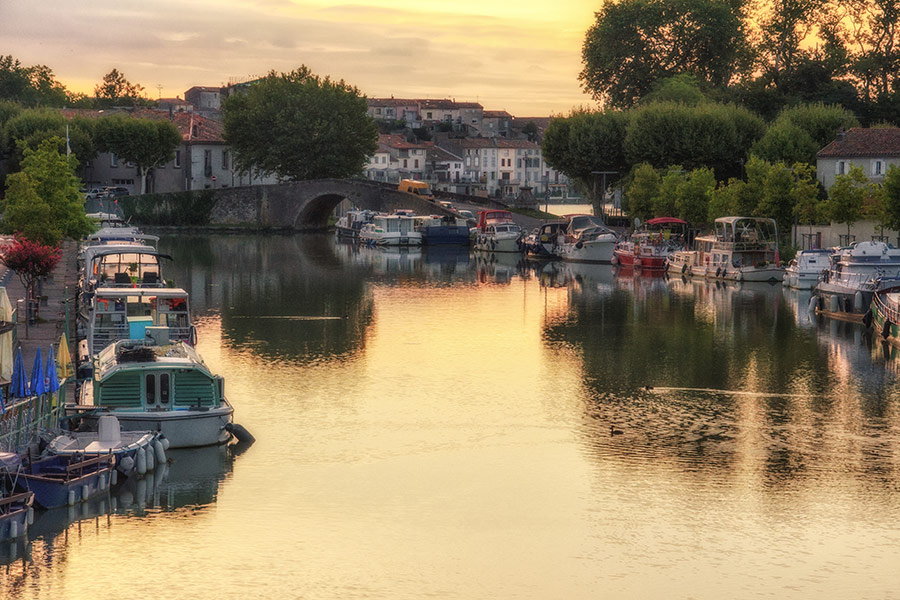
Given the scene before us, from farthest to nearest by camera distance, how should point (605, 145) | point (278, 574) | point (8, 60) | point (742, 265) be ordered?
point (8, 60) → point (605, 145) → point (742, 265) → point (278, 574)

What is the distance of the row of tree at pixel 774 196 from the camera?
7550cm

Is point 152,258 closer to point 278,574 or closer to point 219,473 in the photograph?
point 219,473

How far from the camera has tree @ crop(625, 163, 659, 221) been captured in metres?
97.6

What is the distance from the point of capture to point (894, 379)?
43406mm

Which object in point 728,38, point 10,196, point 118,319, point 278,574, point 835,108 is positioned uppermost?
point 728,38

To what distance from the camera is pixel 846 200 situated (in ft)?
→ 248

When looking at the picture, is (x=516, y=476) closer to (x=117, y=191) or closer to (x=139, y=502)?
(x=139, y=502)

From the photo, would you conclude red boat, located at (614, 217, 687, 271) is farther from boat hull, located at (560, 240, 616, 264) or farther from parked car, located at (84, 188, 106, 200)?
parked car, located at (84, 188, 106, 200)

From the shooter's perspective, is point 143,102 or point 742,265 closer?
point 742,265

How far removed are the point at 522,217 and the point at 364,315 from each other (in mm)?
58718

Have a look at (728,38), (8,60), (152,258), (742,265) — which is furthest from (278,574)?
(8,60)

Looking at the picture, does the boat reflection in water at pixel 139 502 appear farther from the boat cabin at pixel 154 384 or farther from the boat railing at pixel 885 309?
the boat railing at pixel 885 309

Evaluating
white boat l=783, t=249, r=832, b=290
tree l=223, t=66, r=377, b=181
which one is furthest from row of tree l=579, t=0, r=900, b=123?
white boat l=783, t=249, r=832, b=290

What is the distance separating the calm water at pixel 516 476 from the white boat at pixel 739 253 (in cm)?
1901
